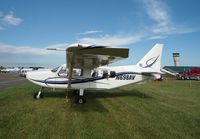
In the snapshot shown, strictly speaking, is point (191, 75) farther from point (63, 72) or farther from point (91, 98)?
point (63, 72)

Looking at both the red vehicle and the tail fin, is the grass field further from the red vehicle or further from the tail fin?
the red vehicle

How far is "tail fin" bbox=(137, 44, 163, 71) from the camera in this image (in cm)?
1245

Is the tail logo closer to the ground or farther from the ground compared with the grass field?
farther from the ground

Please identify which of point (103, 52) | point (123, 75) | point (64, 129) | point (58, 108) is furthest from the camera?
point (123, 75)

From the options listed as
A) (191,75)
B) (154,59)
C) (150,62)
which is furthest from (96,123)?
(191,75)

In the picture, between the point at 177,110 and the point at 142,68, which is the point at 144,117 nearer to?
the point at 177,110

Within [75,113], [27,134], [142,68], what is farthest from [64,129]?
[142,68]

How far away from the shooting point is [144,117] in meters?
7.22

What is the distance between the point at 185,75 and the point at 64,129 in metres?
43.0

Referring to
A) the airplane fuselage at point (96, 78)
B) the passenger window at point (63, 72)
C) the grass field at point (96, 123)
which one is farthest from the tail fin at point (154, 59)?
the passenger window at point (63, 72)

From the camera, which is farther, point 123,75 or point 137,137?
point 123,75

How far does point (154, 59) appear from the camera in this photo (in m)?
12.5

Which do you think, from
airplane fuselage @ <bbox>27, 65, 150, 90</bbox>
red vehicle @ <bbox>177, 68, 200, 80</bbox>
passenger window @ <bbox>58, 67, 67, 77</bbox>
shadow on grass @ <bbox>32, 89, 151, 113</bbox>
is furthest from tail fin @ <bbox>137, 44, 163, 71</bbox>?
red vehicle @ <bbox>177, 68, 200, 80</bbox>

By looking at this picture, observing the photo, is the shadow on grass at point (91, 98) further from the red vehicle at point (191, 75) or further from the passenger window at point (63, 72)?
the red vehicle at point (191, 75)
